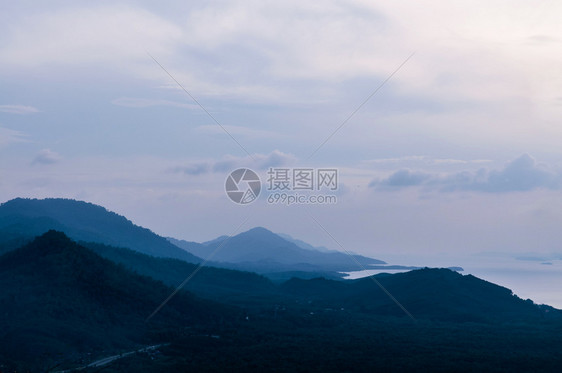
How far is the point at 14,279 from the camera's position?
10950 centimetres

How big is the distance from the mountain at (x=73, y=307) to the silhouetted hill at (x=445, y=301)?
57.1 m

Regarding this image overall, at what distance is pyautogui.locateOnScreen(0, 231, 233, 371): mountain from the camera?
263ft

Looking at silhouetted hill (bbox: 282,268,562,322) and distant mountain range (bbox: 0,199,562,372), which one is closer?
distant mountain range (bbox: 0,199,562,372)

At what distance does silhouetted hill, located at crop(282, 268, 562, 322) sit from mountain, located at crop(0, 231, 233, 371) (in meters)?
57.1

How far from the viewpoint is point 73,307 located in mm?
100500

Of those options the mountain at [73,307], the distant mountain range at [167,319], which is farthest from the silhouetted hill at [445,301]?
the mountain at [73,307]

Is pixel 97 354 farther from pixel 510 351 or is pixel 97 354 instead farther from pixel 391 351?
pixel 510 351

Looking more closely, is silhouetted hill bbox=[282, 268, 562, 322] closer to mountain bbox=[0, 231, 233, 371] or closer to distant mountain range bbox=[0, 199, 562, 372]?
distant mountain range bbox=[0, 199, 562, 372]

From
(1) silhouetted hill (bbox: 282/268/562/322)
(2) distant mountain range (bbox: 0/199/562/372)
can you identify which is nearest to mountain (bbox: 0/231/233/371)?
(2) distant mountain range (bbox: 0/199/562/372)

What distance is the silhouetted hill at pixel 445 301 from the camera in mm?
152625

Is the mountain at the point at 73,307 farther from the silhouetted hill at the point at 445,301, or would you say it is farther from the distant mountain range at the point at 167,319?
the silhouetted hill at the point at 445,301

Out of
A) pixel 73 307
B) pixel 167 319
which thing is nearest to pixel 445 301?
pixel 167 319

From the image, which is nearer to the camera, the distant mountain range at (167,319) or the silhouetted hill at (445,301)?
the distant mountain range at (167,319)

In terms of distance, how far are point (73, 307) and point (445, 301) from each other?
10072cm
